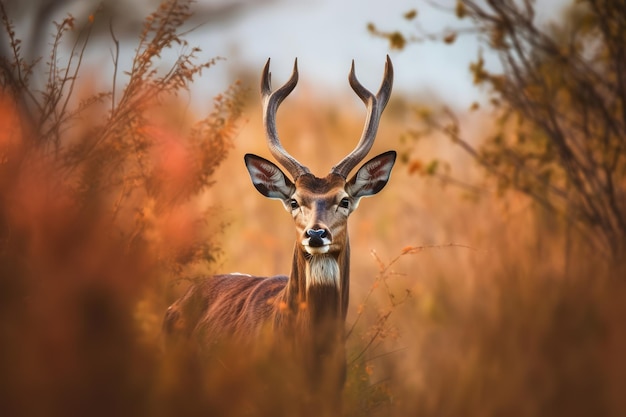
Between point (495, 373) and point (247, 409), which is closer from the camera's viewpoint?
point (247, 409)

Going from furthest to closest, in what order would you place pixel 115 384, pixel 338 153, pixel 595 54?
pixel 338 153 < pixel 595 54 < pixel 115 384

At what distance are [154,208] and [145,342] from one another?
1.26 metres

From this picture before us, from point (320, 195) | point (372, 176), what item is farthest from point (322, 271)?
point (372, 176)

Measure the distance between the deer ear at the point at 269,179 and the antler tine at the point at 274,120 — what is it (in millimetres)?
90

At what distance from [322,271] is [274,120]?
48.9 inches

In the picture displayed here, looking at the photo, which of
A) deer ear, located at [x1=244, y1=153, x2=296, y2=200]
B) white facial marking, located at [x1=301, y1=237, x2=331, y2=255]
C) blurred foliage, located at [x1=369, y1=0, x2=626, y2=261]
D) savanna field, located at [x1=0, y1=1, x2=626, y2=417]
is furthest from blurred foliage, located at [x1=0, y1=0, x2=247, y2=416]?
blurred foliage, located at [x1=369, y1=0, x2=626, y2=261]

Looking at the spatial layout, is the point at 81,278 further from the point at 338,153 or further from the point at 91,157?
the point at 338,153

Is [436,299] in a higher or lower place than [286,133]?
lower

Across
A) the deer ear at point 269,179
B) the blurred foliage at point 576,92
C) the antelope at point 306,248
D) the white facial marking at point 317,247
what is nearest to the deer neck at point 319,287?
the antelope at point 306,248

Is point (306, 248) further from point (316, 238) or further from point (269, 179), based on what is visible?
point (269, 179)

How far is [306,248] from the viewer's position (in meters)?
5.53

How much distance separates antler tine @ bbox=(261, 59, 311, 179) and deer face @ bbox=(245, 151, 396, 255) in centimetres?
10

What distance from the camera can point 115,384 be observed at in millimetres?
2576

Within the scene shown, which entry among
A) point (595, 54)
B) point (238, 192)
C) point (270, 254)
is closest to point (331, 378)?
point (595, 54)
